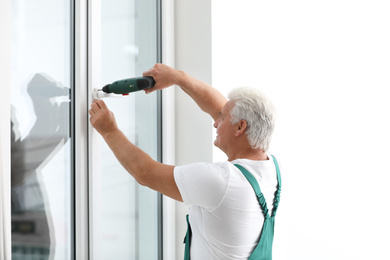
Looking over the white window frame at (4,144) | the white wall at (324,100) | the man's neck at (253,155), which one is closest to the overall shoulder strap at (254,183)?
the man's neck at (253,155)

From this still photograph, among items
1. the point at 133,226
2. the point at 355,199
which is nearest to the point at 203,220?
the point at 133,226

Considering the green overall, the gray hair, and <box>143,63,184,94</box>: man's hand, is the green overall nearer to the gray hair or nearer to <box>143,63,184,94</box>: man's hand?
the gray hair

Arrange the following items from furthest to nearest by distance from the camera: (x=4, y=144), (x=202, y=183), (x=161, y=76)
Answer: (x=161, y=76), (x=202, y=183), (x=4, y=144)

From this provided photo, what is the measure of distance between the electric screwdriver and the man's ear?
362 mm

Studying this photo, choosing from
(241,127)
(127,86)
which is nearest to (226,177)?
(241,127)

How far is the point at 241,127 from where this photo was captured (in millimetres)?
1381

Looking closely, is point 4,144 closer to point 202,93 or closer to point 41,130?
point 41,130

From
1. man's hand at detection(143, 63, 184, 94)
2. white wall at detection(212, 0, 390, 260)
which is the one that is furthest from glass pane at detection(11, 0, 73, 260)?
white wall at detection(212, 0, 390, 260)

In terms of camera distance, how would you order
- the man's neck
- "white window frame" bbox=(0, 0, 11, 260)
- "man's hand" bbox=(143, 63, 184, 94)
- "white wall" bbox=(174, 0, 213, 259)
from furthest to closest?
"white wall" bbox=(174, 0, 213, 259), "man's hand" bbox=(143, 63, 184, 94), the man's neck, "white window frame" bbox=(0, 0, 11, 260)

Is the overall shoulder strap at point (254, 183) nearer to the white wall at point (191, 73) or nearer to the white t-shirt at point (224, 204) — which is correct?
the white t-shirt at point (224, 204)

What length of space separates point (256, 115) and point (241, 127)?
7 cm

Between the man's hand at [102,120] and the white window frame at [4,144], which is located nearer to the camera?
the white window frame at [4,144]

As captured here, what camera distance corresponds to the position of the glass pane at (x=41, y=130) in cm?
121

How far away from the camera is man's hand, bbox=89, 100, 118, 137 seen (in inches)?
54.7
